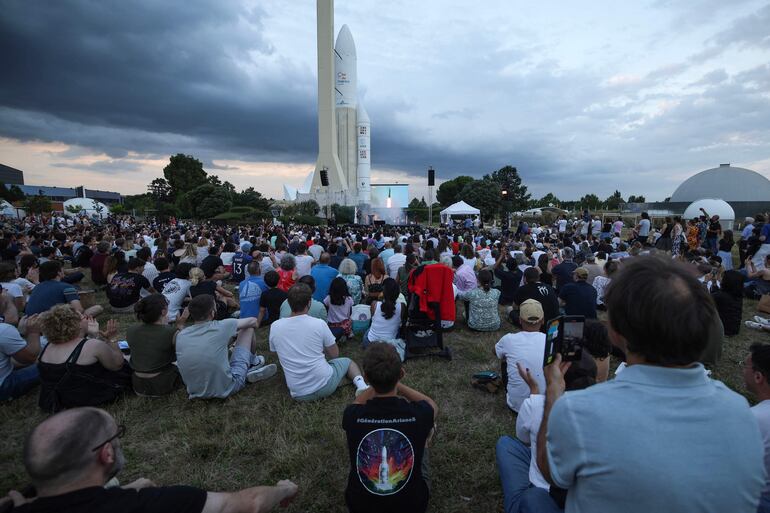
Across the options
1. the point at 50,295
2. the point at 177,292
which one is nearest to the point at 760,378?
the point at 177,292

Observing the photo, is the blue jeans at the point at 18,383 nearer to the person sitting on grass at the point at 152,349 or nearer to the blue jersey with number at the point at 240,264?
the person sitting on grass at the point at 152,349

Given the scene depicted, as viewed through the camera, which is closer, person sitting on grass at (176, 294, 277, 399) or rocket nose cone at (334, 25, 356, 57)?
person sitting on grass at (176, 294, 277, 399)

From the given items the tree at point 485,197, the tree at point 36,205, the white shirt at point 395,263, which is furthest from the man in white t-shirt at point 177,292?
the tree at point 36,205

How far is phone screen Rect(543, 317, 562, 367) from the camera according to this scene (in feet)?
5.22

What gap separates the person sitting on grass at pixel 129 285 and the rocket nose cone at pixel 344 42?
46.8 m

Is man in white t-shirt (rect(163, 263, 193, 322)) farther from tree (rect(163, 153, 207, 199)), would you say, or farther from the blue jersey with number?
tree (rect(163, 153, 207, 199))

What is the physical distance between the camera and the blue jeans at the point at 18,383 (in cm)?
387

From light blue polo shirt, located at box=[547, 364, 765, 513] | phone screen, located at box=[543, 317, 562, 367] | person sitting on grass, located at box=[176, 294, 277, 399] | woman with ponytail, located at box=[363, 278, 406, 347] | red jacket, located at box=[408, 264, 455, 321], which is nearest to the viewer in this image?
light blue polo shirt, located at box=[547, 364, 765, 513]

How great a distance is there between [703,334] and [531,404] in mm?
1282

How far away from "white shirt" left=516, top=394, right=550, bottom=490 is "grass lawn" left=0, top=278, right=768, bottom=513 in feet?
2.15

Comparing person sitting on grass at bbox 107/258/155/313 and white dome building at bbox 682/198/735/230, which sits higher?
white dome building at bbox 682/198/735/230

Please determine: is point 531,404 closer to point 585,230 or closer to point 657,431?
point 657,431

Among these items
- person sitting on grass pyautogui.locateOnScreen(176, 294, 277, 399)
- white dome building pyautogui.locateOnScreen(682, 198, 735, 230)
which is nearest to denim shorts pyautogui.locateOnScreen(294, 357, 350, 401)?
person sitting on grass pyautogui.locateOnScreen(176, 294, 277, 399)

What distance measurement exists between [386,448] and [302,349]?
197 cm
